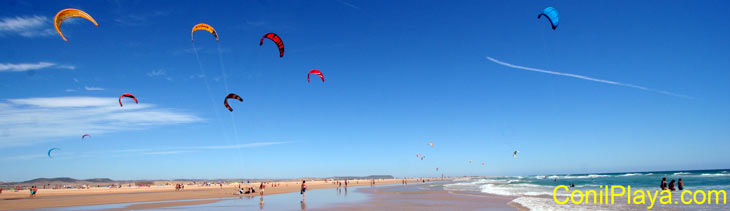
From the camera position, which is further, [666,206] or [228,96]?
[228,96]

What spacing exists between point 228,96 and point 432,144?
111 feet

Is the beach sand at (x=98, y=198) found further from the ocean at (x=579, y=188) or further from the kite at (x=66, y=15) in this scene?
the ocean at (x=579, y=188)

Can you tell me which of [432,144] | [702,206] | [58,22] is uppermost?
[58,22]

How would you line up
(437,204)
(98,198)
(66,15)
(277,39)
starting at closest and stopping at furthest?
(66,15)
(277,39)
(437,204)
(98,198)


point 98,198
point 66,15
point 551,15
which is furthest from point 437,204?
point 98,198

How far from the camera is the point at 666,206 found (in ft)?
56.5

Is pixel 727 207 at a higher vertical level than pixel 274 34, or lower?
lower

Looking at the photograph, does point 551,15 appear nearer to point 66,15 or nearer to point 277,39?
point 277,39

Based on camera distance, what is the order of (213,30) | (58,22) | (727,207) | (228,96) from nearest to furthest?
(58,22)
(727,207)
(213,30)
(228,96)

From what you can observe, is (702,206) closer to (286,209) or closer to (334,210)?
(334,210)

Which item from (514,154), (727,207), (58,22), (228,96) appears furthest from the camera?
(514,154)

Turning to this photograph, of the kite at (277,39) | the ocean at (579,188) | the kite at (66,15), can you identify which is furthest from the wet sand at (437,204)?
the kite at (66,15)

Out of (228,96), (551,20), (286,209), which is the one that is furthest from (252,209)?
(551,20)

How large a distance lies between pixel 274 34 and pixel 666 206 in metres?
18.6
